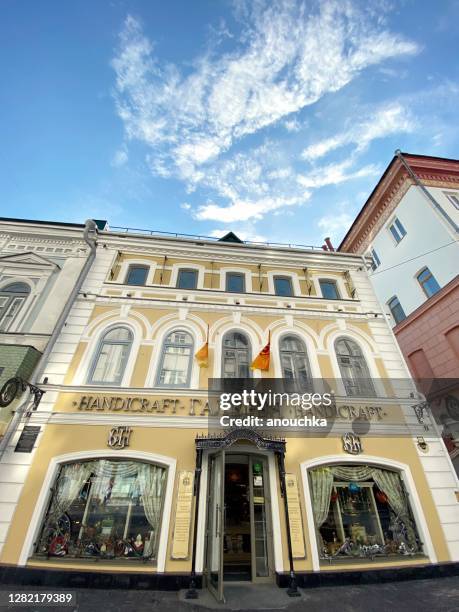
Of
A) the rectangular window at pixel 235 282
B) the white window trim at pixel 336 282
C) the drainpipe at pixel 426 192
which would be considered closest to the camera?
the rectangular window at pixel 235 282

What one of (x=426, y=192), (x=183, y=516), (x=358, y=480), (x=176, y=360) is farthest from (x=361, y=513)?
(x=426, y=192)

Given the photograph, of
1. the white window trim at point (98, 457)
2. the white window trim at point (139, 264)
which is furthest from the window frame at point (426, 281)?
the white window trim at point (98, 457)

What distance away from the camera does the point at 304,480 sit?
7.32m

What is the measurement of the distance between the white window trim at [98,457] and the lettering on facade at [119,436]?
0.55ft

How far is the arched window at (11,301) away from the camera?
9430 mm

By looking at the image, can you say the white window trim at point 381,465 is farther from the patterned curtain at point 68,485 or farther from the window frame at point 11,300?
the window frame at point 11,300

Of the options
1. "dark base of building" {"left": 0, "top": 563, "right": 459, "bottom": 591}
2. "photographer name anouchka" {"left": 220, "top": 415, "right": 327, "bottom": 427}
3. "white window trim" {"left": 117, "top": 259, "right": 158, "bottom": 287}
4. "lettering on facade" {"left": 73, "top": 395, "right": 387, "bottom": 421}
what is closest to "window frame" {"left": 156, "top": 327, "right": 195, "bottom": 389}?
"lettering on facade" {"left": 73, "top": 395, "right": 387, "bottom": 421}

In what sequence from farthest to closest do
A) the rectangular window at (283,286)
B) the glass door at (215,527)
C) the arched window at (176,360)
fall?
the rectangular window at (283,286) → the arched window at (176,360) → the glass door at (215,527)

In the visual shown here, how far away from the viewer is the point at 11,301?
998 centimetres

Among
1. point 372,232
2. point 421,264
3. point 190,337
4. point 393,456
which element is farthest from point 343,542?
point 372,232

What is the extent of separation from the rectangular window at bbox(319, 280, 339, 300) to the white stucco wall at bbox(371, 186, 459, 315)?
18.8 ft

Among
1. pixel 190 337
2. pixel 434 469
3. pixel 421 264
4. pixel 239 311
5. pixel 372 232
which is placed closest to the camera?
pixel 434 469

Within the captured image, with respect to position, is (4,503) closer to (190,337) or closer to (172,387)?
(172,387)

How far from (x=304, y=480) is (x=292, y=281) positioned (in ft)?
25.0
